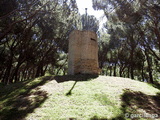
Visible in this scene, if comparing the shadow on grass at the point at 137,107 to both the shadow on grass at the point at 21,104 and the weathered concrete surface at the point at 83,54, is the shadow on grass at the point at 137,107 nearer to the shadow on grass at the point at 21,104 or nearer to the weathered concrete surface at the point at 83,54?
the shadow on grass at the point at 21,104

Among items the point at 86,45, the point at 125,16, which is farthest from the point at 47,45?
the point at 125,16

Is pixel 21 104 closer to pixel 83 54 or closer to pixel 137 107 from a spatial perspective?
pixel 137 107

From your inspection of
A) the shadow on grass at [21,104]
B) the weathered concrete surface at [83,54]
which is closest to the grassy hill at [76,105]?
the shadow on grass at [21,104]

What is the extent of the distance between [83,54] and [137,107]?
7670 mm

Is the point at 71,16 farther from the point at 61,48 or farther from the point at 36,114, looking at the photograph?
the point at 36,114

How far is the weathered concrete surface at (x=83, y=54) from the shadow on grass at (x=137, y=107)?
17.5ft

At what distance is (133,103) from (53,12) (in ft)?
34.9

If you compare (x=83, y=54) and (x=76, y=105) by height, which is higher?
(x=83, y=54)

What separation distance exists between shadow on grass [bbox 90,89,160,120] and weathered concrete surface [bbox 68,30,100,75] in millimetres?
5348

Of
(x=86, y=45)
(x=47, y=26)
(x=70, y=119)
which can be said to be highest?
(x=47, y=26)

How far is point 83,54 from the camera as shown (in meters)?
13.1

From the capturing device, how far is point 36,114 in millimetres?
5262

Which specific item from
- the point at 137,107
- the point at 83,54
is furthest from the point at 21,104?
the point at 83,54

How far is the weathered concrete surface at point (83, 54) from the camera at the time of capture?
1280 cm
